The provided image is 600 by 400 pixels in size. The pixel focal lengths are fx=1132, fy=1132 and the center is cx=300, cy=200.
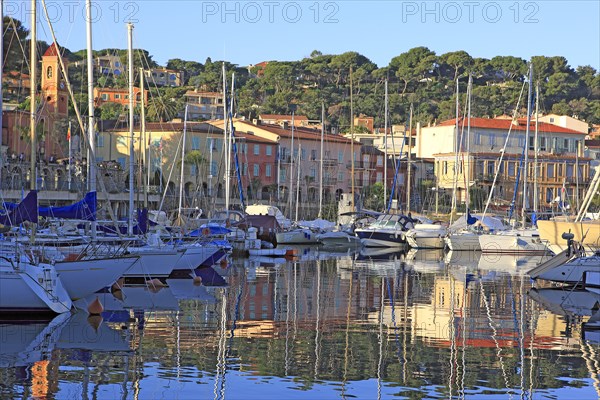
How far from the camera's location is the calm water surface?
1653 centimetres

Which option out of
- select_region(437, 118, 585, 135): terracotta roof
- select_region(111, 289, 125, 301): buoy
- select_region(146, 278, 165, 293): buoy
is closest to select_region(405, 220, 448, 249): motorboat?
select_region(146, 278, 165, 293): buoy

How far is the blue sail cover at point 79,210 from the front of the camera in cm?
3119

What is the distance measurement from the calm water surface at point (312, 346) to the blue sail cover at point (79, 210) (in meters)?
2.47

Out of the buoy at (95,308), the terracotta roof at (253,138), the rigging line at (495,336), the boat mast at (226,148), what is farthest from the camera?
the terracotta roof at (253,138)

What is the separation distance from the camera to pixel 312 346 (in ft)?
68.0

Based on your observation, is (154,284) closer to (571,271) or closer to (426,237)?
(571,271)

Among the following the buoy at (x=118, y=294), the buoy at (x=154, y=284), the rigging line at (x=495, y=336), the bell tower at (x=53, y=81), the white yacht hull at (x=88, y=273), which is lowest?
the buoy at (x=154, y=284)

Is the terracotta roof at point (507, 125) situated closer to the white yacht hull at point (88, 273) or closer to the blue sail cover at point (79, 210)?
the blue sail cover at point (79, 210)

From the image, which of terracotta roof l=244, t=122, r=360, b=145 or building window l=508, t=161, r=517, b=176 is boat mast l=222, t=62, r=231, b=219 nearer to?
terracotta roof l=244, t=122, r=360, b=145

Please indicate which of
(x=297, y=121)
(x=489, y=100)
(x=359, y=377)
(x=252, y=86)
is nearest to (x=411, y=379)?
(x=359, y=377)

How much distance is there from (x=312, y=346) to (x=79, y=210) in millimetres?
13308

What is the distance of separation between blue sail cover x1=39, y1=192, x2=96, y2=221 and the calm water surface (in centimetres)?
247

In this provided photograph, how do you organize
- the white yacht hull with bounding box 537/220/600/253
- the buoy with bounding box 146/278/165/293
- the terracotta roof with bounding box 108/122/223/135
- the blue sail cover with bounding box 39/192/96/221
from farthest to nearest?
1. the terracotta roof with bounding box 108/122/223/135
2. the white yacht hull with bounding box 537/220/600/253
3. the buoy with bounding box 146/278/165/293
4. the blue sail cover with bounding box 39/192/96/221

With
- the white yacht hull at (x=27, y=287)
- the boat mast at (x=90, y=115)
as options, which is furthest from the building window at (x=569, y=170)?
the white yacht hull at (x=27, y=287)
